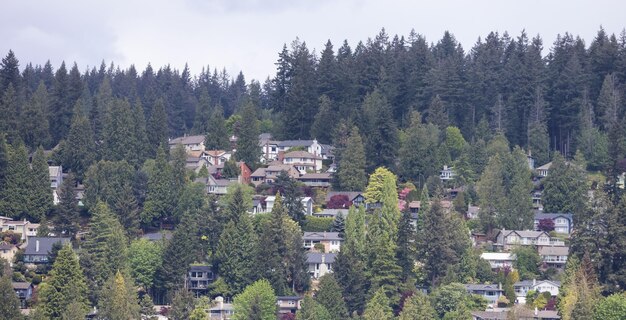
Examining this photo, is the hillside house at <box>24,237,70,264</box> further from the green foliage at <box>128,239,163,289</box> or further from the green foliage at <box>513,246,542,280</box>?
the green foliage at <box>513,246,542,280</box>

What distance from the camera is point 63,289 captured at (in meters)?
75.1

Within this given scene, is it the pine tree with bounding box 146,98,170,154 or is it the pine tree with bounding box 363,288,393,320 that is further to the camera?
the pine tree with bounding box 146,98,170,154

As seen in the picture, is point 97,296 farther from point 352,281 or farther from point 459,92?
point 459,92

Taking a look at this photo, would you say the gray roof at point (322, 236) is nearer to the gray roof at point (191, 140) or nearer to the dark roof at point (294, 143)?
the dark roof at point (294, 143)

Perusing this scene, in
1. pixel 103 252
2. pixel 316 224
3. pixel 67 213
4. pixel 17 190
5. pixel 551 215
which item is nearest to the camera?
pixel 103 252

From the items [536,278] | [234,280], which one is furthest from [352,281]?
[536,278]

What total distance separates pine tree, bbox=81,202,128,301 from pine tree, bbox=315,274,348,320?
40.3 ft

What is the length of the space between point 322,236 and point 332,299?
1131cm

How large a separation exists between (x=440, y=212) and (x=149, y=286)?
1884 cm

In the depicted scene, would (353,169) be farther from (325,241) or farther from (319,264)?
(319,264)

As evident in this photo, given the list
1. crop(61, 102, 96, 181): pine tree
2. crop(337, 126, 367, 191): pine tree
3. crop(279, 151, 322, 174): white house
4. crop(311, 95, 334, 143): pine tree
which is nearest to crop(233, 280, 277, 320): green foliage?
crop(337, 126, 367, 191): pine tree

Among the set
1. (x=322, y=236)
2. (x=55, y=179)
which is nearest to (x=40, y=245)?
(x=55, y=179)

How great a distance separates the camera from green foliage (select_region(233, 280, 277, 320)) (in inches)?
2963

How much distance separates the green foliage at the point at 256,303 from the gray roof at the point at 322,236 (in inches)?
394
